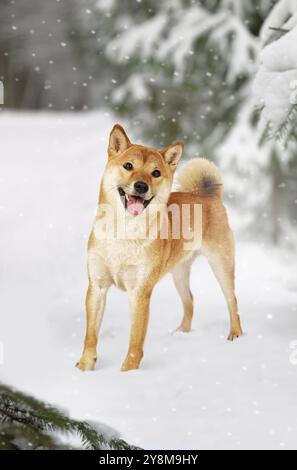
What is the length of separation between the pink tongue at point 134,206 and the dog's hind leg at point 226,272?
979mm

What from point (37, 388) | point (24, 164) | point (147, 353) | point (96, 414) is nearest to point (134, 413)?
point (96, 414)

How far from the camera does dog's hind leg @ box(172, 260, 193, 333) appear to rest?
13.3ft

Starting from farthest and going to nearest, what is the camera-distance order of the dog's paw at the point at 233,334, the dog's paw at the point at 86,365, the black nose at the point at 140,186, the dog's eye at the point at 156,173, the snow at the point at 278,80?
the dog's paw at the point at 233,334, the snow at the point at 278,80, the dog's paw at the point at 86,365, the dog's eye at the point at 156,173, the black nose at the point at 140,186

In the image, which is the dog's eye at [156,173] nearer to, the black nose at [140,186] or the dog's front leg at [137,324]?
the black nose at [140,186]

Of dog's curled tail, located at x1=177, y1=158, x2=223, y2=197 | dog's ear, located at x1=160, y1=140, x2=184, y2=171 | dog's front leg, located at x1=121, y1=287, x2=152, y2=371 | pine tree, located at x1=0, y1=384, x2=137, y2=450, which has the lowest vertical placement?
pine tree, located at x1=0, y1=384, x2=137, y2=450

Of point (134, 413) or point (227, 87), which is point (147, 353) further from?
point (227, 87)

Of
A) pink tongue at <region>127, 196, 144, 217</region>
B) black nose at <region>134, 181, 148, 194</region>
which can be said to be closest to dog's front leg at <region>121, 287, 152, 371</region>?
pink tongue at <region>127, 196, 144, 217</region>

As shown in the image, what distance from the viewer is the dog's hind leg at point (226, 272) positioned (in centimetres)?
388

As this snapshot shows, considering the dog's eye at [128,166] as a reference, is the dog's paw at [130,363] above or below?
below

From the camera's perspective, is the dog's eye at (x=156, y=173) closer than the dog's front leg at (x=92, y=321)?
Yes

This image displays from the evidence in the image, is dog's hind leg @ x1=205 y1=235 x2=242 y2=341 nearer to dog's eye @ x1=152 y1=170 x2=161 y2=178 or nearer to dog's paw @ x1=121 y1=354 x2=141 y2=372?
dog's paw @ x1=121 y1=354 x2=141 y2=372

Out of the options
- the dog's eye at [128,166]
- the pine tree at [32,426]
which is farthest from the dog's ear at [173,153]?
the pine tree at [32,426]

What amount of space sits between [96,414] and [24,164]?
589 centimetres

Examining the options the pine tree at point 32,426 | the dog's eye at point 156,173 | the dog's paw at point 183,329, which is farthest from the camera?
the dog's paw at point 183,329
